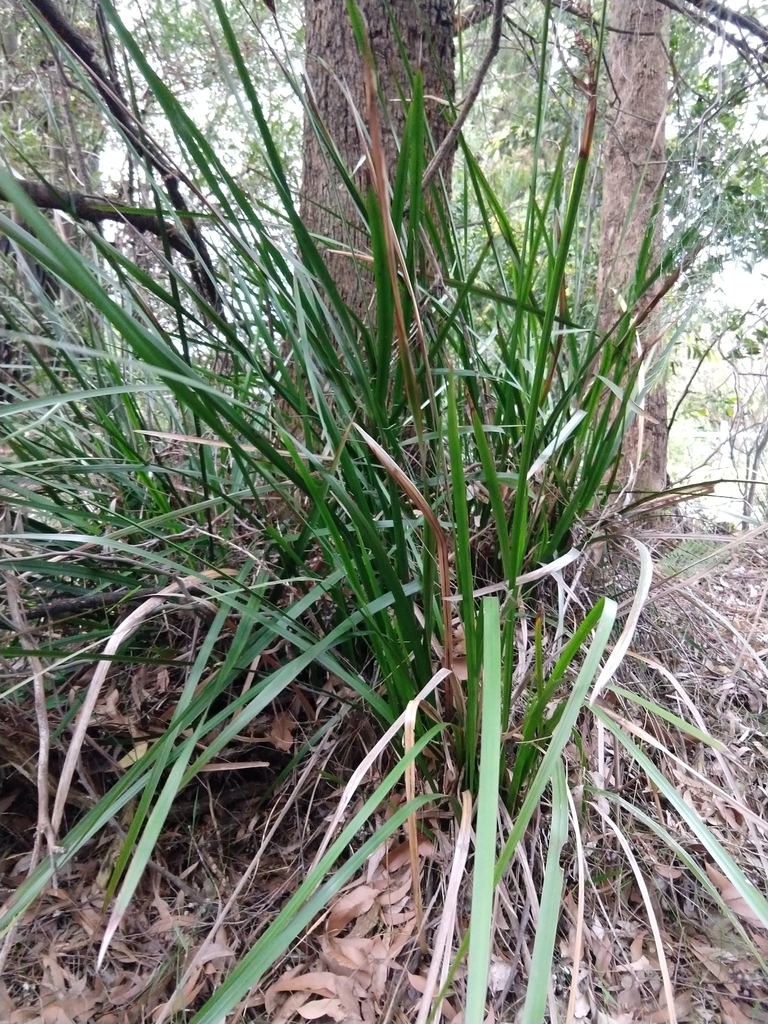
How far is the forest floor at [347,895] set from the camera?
607mm

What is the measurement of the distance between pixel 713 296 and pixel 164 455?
235 cm

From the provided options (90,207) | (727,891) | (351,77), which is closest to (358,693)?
(727,891)

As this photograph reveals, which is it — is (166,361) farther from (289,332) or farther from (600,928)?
(600,928)

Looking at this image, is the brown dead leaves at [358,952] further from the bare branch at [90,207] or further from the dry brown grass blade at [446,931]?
the bare branch at [90,207]

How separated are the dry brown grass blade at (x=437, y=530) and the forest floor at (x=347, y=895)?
20cm

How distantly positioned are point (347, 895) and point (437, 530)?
1.46ft

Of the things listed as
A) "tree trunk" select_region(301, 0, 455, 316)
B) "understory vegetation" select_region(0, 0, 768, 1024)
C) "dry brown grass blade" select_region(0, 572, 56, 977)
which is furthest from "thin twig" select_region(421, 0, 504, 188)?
"dry brown grass blade" select_region(0, 572, 56, 977)

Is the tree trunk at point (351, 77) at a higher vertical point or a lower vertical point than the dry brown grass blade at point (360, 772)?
higher

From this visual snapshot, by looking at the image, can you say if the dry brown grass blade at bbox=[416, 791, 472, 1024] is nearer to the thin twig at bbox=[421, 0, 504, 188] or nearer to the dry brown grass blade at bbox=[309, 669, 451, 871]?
the dry brown grass blade at bbox=[309, 669, 451, 871]

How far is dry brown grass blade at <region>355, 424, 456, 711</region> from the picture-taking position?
0.53 meters

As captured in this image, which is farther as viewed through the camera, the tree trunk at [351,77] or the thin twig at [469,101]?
the tree trunk at [351,77]

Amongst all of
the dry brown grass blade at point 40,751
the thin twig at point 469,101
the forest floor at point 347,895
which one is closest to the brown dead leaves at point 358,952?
the forest floor at point 347,895

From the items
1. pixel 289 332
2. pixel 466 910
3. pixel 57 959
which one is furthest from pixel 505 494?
pixel 57 959

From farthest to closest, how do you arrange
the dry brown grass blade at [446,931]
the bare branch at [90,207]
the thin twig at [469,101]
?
the bare branch at [90,207], the thin twig at [469,101], the dry brown grass blade at [446,931]
